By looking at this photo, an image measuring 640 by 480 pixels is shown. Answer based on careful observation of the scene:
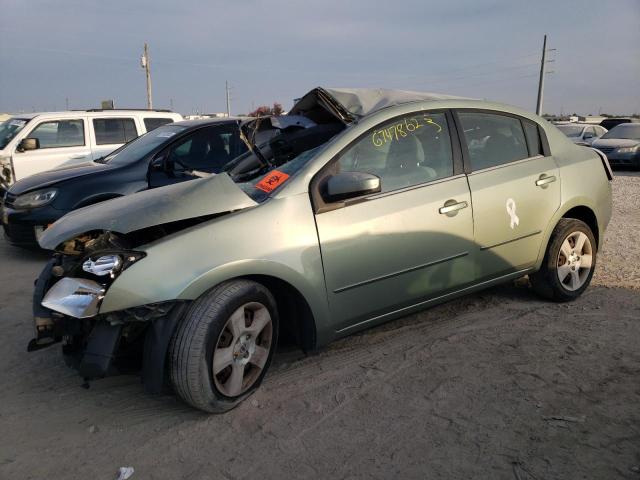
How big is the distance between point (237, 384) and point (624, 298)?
344 cm

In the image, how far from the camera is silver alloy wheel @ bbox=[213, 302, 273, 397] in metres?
2.97

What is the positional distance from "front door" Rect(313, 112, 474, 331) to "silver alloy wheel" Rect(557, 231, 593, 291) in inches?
42.5

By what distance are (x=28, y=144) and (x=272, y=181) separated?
660cm

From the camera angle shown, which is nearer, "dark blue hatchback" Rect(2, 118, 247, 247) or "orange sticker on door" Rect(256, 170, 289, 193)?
"orange sticker on door" Rect(256, 170, 289, 193)

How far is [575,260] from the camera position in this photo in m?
4.56

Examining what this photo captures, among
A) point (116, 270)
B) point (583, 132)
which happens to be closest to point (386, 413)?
point (116, 270)

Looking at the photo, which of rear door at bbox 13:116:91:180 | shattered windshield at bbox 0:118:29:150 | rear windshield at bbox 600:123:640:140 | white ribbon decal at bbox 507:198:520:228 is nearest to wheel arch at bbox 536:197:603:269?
white ribbon decal at bbox 507:198:520:228

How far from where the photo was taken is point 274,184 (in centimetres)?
334

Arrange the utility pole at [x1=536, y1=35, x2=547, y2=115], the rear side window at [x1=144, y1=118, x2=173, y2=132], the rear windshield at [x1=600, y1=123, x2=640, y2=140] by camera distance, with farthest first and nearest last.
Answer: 1. the utility pole at [x1=536, y1=35, x2=547, y2=115]
2. the rear windshield at [x1=600, y1=123, x2=640, y2=140]
3. the rear side window at [x1=144, y1=118, x2=173, y2=132]

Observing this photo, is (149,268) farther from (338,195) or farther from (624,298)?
(624,298)

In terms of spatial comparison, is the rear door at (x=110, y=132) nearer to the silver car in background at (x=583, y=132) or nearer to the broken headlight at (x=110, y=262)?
the broken headlight at (x=110, y=262)

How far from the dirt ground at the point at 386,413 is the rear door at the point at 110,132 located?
555cm

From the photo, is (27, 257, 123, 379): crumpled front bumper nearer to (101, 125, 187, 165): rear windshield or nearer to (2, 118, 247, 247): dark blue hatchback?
(2, 118, 247, 247): dark blue hatchback

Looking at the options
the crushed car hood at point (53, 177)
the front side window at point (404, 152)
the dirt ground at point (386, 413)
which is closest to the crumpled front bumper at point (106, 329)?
the dirt ground at point (386, 413)
